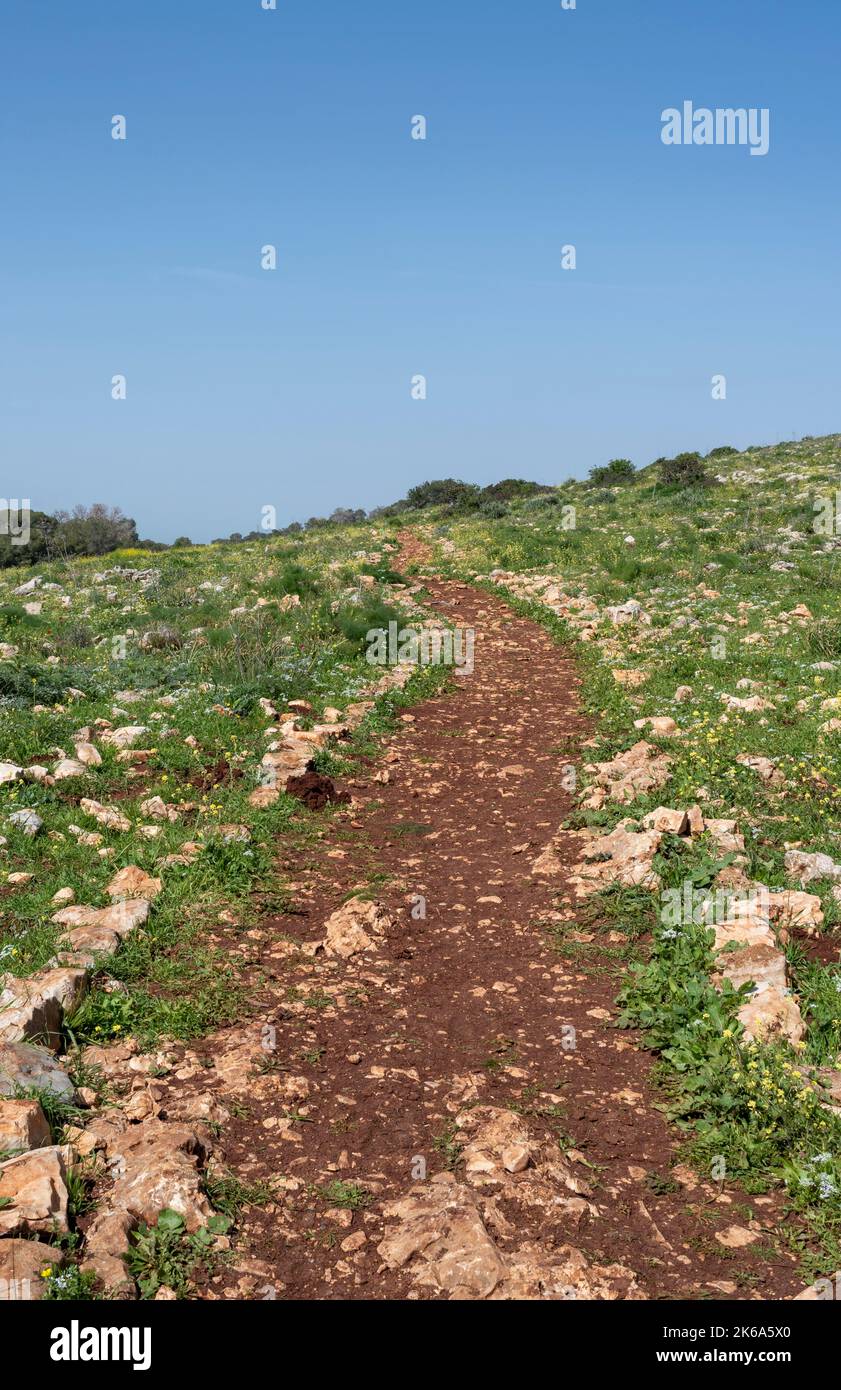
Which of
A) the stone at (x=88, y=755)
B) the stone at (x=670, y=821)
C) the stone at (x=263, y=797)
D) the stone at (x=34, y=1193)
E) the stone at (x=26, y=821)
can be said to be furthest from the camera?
the stone at (x=88, y=755)

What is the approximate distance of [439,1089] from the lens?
5180 mm

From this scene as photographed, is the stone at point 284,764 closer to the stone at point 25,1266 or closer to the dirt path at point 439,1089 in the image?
the dirt path at point 439,1089

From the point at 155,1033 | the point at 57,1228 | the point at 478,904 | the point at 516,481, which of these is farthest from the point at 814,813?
the point at 516,481

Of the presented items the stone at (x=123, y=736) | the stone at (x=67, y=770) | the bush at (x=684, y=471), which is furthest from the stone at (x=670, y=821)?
the bush at (x=684, y=471)

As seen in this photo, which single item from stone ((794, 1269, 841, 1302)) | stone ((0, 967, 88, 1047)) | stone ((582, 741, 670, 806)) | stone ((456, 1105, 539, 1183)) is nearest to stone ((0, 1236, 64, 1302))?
stone ((0, 967, 88, 1047))

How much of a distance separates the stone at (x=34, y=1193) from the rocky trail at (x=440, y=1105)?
463mm

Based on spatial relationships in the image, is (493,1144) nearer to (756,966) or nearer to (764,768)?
(756,966)

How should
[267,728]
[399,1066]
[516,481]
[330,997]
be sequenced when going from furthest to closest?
[516,481] < [267,728] < [330,997] < [399,1066]

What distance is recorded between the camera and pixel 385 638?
14.9 metres

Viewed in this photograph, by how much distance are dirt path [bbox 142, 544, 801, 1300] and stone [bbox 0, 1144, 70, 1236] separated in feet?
2.32

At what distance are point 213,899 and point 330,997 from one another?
1.37m

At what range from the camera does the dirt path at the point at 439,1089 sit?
4.04m
